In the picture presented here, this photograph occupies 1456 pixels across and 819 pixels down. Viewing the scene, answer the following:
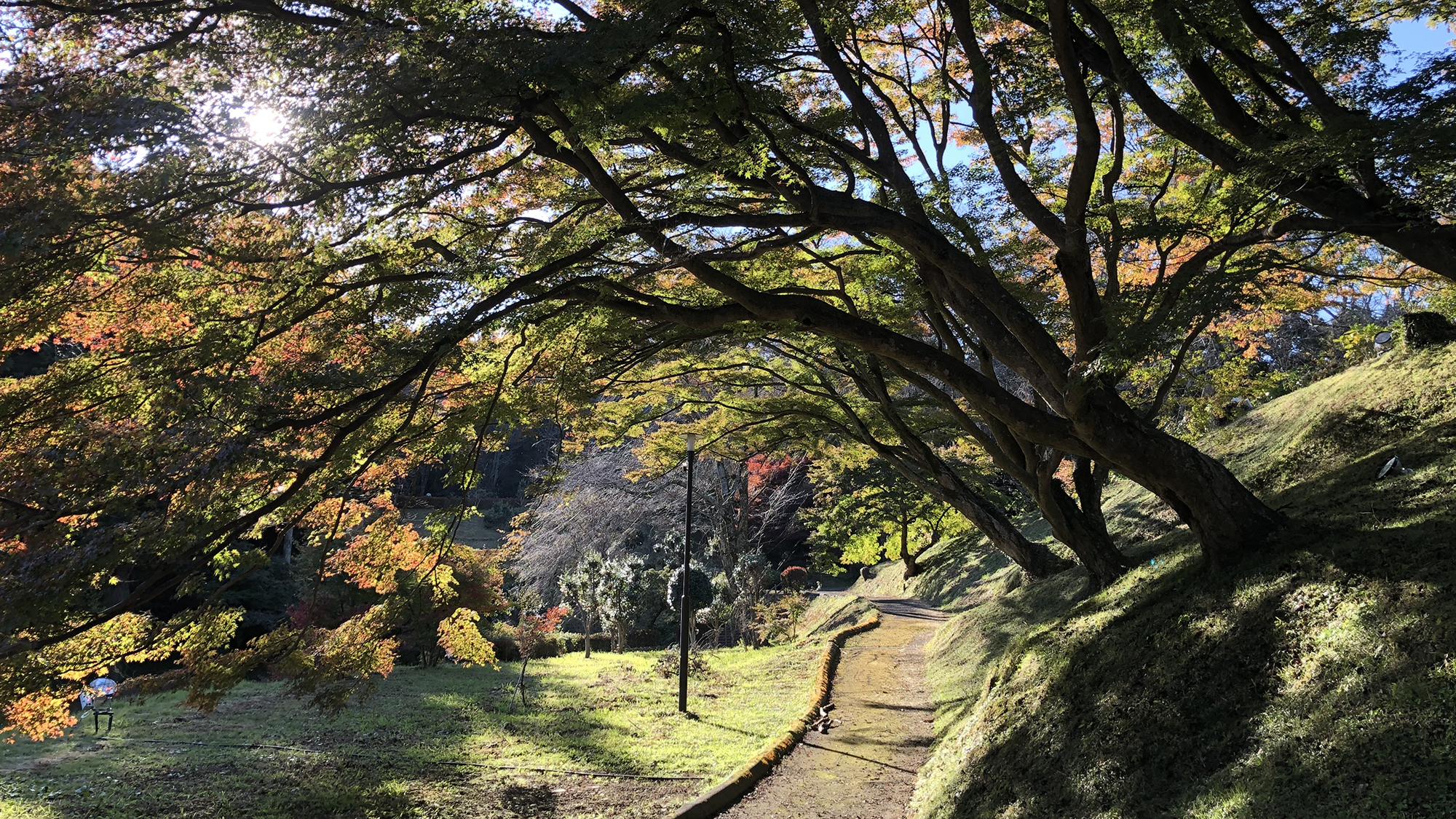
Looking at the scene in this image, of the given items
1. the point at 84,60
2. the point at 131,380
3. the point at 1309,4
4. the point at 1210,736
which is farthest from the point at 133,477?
the point at 1309,4

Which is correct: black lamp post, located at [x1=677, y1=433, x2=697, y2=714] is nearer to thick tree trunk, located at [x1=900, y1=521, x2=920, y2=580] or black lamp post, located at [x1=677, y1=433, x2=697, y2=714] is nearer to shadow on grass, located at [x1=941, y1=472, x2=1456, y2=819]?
shadow on grass, located at [x1=941, y1=472, x2=1456, y2=819]

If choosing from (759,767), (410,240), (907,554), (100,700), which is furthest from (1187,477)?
(907,554)

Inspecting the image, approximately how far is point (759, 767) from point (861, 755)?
1.10 m

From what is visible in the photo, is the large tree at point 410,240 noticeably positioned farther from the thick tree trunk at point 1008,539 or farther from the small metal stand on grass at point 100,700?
the small metal stand on grass at point 100,700

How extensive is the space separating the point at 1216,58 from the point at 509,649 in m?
16.8

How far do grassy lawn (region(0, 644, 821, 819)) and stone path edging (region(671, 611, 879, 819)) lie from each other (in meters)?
0.31

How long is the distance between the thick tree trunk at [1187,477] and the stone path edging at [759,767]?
3.77 metres

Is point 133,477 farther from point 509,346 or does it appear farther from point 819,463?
point 819,463

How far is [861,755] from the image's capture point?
741cm

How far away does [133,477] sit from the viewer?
3.76 meters

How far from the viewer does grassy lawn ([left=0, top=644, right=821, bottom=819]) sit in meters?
6.32

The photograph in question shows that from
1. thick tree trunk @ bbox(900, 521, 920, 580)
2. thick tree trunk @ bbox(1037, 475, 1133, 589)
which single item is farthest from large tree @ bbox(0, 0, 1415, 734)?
thick tree trunk @ bbox(900, 521, 920, 580)

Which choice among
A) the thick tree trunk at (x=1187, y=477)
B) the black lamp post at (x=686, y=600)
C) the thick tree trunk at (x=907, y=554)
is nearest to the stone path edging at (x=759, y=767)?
the black lamp post at (x=686, y=600)

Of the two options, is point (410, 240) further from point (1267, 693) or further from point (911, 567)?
point (911, 567)
